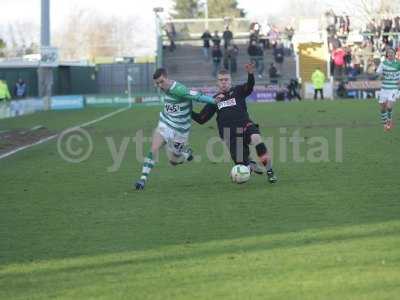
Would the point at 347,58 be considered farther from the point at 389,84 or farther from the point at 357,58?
the point at 389,84

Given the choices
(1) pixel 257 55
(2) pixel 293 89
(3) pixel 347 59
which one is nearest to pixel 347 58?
(3) pixel 347 59

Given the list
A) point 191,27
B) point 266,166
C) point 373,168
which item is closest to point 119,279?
point 266,166

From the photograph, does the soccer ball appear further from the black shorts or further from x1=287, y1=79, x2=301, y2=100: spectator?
x1=287, y1=79, x2=301, y2=100: spectator

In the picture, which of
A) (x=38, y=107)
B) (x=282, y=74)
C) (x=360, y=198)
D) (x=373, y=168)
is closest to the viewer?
(x=360, y=198)

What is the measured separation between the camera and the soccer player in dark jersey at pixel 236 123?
14.2 metres

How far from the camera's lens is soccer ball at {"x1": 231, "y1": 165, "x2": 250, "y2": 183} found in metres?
13.9

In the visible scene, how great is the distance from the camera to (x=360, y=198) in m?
12.2

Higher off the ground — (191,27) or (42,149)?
(191,27)

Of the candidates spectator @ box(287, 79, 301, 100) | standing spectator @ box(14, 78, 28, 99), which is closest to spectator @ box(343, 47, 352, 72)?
spectator @ box(287, 79, 301, 100)

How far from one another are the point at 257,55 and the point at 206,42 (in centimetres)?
322

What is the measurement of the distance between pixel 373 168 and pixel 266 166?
2456 mm

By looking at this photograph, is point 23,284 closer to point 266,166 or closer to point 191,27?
point 266,166

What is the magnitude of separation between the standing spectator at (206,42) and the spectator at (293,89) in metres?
6.31

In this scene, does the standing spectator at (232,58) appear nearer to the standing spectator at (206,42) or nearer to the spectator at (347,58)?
the standing spectator at (206,42)
